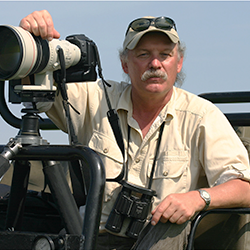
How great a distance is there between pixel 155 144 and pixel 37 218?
71 centimetres

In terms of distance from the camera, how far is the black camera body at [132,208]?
1.74 m

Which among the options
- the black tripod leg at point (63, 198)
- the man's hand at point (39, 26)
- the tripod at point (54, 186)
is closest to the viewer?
the tripod at point (54, 186)

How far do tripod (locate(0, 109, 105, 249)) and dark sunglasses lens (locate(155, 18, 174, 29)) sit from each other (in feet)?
3.35

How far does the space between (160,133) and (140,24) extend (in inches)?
23.3

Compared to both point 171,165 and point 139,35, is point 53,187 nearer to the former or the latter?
point 171,165

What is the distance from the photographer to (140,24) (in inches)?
83.2

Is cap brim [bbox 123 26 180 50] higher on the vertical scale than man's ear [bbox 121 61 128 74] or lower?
higher

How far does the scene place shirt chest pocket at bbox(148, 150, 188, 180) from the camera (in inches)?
73.9

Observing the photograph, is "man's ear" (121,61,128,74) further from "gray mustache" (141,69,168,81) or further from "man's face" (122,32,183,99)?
"gray mustache" (141,69,168,81)

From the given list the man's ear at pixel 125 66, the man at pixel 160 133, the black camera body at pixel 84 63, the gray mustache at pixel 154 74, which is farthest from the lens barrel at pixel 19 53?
the man's ear at pixel 125 66

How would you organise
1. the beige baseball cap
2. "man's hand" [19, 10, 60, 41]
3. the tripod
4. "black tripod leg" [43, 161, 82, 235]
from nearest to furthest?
the tripod, "black tripod leg" [43, 161, 82, 235], "man's hand" [19, 10, 60, 41], the beige baseball cap

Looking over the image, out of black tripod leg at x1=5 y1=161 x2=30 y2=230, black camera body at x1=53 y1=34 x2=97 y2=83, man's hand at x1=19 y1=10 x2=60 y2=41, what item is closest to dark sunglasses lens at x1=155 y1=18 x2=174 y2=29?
black camera body at x1=53 y1=34 x2=97 y2=83

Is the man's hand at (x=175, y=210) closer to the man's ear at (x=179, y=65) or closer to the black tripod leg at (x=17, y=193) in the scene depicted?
the black tripod leg at (x=17, y=193)

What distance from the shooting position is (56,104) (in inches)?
77.1
